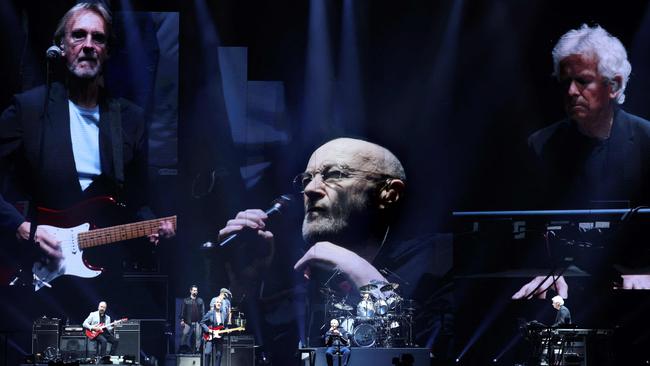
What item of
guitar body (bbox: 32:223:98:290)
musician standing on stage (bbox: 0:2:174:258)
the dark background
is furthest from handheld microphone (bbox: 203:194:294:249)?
guitar body (bbox: 32:223:98:290)

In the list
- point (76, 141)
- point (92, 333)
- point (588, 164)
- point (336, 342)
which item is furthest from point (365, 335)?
point (76, 141)

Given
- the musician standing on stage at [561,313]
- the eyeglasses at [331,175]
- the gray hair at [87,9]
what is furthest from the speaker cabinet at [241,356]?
the gray hair at [87,9]

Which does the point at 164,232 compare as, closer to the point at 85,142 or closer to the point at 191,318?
the point at 191,318

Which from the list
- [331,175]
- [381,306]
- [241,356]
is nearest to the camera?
[381,306]

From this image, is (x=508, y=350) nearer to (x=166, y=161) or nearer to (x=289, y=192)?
(x=289, y=192)

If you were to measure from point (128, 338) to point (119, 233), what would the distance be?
5.33 ft

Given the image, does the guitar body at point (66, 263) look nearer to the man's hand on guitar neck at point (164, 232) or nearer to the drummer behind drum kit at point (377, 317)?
the man's hand on guitar neck at point (164, 232)

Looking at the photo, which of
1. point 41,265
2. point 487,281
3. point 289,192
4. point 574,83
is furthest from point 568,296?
point 41,265

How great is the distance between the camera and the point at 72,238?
13.4 meters

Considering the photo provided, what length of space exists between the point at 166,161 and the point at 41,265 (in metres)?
2.50

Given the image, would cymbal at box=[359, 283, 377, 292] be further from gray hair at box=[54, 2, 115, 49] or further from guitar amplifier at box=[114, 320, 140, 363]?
gray hair at box=[54, 2, 115, 49]

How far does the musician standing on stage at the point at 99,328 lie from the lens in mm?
12984

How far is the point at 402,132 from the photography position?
14430 mm

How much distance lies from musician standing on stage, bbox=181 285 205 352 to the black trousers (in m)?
1.14
